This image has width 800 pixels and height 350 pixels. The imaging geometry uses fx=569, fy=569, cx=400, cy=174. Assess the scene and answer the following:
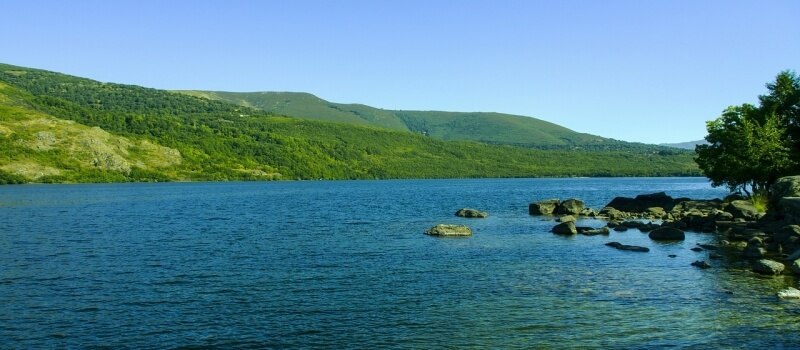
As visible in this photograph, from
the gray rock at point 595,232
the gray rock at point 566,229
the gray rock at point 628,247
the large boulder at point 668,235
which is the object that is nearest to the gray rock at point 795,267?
the gray rock at point 628,247

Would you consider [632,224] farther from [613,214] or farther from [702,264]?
[702,264]

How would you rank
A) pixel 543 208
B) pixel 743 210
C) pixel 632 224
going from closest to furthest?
pixel 743 210 → pixel 632 224 → pixel 543 208

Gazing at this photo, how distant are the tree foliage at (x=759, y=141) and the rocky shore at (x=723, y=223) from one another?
5114mm

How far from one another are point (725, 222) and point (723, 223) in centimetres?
39

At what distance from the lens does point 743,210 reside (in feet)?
218

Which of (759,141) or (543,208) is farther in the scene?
(543,208)

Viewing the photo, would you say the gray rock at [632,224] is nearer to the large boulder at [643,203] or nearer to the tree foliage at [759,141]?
the tree foliage at [759,141]

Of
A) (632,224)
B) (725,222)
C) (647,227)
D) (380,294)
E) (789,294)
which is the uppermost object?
(725,222)

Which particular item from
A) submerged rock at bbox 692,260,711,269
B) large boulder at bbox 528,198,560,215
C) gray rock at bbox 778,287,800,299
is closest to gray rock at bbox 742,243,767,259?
submerged rock at bbox 692,260,711,269

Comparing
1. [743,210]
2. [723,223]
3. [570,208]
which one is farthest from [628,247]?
[570,208]

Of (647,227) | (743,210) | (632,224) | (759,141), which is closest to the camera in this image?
→ (647,227)

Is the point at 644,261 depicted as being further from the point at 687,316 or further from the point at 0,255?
the point at 0,255

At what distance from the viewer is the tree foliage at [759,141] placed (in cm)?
7044

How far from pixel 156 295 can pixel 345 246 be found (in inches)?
859
